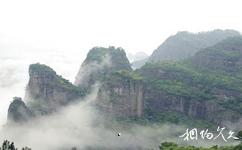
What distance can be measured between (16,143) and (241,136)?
9554 centimetres

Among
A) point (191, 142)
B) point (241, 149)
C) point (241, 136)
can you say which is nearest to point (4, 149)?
point (241, 149)

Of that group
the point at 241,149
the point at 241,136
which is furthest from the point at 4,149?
the point at 241,136

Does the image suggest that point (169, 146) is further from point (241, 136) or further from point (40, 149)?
point (40, 149)

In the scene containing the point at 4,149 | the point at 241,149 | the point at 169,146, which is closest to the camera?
the point at 4,149

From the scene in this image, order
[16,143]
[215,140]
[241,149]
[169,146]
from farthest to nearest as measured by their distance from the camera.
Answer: [16,143]
[215,140]
[169,146]
[241,149]

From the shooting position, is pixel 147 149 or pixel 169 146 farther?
pixel 147 149

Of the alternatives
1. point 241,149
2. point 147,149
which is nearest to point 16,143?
point 147,149

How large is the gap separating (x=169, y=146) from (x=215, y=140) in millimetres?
70530

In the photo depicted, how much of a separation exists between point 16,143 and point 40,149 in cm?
727

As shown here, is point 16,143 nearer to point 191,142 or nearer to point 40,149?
point 40,149

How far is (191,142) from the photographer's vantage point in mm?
187500

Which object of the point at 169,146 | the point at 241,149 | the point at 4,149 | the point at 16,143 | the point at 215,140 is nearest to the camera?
the point at 4,149

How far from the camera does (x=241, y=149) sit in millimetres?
105250

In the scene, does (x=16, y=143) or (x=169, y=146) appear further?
(x=16, y=143)
